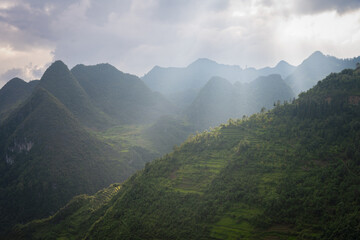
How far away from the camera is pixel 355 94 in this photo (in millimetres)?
44969

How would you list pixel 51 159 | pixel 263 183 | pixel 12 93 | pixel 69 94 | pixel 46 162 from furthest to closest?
pixel 12 93 < pixel 69 94 < pixel 51 159 < pixel 46 162 < pixel 263 183

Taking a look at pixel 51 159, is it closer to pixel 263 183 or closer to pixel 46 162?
pixel 46 162

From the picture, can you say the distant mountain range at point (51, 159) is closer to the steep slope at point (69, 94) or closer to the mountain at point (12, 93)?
the steep slope at point (69, 94)

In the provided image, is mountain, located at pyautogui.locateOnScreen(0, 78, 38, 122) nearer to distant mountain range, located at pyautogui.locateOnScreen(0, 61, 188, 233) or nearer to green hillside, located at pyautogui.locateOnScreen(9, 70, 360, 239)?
distant mountain range, located at pyautogui.locateOnScreen(0, 61, 188, 233)

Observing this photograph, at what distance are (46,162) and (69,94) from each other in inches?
3875

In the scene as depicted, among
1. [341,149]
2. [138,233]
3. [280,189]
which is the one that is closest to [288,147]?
[341,149]

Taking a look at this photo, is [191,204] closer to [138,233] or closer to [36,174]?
[138,233]

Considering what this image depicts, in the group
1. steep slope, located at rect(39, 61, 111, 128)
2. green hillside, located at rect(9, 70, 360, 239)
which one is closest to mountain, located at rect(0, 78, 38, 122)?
steep slope, located at rect(39, 61, 111, 128)

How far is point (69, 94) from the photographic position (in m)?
180

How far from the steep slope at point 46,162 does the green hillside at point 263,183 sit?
31.4m

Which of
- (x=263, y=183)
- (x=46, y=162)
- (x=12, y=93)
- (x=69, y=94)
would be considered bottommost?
(x=263, y=183)

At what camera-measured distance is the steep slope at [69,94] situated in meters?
174

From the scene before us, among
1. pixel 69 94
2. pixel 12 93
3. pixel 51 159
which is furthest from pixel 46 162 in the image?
pixel 12 93

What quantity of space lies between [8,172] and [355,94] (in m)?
127
